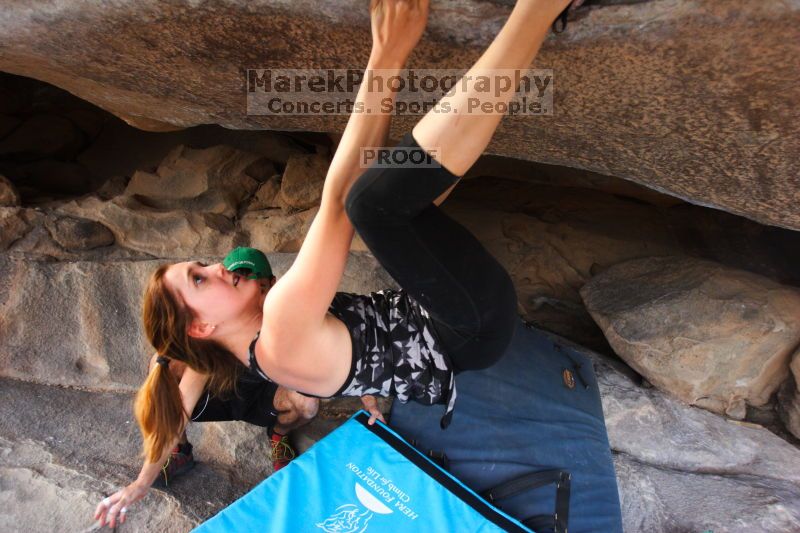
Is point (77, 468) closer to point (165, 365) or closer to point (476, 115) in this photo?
point (165, 365)

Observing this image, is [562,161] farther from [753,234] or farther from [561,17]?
[753,234]

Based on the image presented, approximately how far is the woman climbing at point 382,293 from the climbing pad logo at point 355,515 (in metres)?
0.37

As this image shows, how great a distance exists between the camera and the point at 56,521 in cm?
161

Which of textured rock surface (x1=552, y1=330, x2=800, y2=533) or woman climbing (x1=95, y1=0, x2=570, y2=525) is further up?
woman climbing (x1=95, y1=0, x2=570, y2=525)

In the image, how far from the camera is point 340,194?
945 mm

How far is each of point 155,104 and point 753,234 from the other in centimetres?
234

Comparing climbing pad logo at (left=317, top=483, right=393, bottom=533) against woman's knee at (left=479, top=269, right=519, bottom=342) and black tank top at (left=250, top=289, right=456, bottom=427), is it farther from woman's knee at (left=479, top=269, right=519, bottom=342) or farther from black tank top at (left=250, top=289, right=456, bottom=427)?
woman's knee at (left=479, top=269, right=519, bottom=342)

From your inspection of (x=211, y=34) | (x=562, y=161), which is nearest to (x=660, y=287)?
(x=562, y=161)

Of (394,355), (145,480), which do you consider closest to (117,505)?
(145,480)

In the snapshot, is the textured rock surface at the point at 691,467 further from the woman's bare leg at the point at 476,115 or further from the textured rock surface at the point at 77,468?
the woman's bare leg at the point at 476,115

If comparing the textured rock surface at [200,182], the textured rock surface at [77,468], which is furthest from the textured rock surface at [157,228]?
the textured rock surface at [77,468]

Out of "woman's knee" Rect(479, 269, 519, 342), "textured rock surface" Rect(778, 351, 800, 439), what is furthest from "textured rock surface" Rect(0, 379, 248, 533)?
"textured rock surface" Rect(778, 351, 800, 439)

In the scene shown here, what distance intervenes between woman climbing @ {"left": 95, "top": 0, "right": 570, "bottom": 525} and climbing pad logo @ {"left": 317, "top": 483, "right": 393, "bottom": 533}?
375 millimetres

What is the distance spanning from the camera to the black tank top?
1.19m
